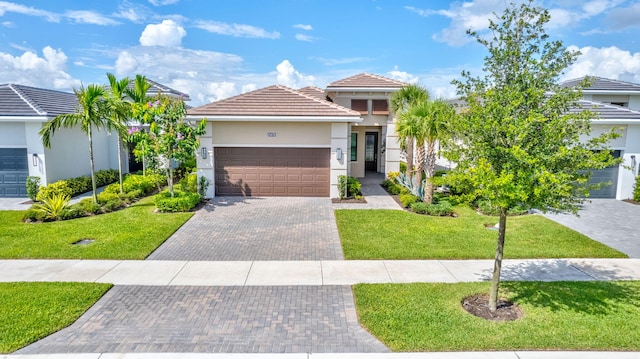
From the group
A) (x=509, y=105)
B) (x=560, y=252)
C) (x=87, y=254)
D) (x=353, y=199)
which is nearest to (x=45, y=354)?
(x=87, y=254)

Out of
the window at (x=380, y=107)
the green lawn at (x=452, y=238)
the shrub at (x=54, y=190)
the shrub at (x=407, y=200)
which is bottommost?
the green lawn at (x=452, y=238)

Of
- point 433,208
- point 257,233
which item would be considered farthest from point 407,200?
point 257,233

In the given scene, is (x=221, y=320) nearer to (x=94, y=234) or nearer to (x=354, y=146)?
(x=94, y=234)

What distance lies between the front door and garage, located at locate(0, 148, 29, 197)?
697 inches

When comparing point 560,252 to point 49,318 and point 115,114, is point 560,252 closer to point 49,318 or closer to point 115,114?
point 49,318

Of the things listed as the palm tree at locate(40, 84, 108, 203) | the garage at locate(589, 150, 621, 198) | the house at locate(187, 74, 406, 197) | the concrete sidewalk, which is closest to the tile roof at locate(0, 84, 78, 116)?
the palm tree at locate(40, 84, 108, 203)

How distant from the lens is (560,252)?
10.9 metres

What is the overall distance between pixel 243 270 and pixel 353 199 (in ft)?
29.5

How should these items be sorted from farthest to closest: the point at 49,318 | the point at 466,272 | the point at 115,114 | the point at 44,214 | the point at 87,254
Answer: the point at 115,114 < the point at 44,214 < the point at 87,254 < the point at 466,272 < the point at 49,318

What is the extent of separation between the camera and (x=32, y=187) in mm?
17234

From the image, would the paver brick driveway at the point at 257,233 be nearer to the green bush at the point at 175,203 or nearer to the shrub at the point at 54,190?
the green bush at the point at 175,203

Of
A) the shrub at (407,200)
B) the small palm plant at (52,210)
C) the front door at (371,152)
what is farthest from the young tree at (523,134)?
the front door at (371,152)

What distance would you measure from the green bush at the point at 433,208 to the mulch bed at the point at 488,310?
7.22 meters

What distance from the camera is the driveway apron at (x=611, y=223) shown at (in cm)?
1178
